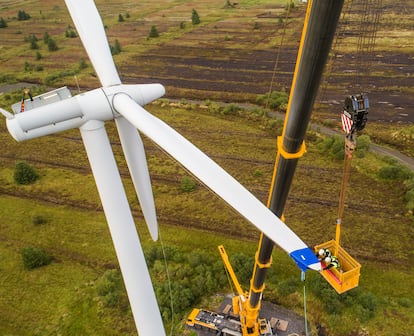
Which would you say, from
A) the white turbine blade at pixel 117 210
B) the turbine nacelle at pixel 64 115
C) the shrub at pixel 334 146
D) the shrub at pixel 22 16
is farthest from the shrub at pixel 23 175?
the shrub at pixel 22 16

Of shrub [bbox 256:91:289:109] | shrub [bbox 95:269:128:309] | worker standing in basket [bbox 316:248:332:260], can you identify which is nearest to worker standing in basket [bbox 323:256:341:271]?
worker standing in basket [bbox 316:248:332:260]

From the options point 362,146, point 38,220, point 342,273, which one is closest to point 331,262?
point 342,273

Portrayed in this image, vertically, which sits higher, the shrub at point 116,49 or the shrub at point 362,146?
the shrub at point 116,49

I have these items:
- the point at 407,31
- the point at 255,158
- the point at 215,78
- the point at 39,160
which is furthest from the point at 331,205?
the point at 407,31

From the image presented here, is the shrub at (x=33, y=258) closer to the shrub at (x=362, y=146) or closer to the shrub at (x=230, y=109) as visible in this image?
the shrub at (x=230, y=109)

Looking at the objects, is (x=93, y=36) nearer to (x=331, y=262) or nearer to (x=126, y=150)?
(x=126, y=150)

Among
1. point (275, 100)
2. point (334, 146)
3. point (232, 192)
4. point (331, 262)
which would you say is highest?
point (232, 192)
